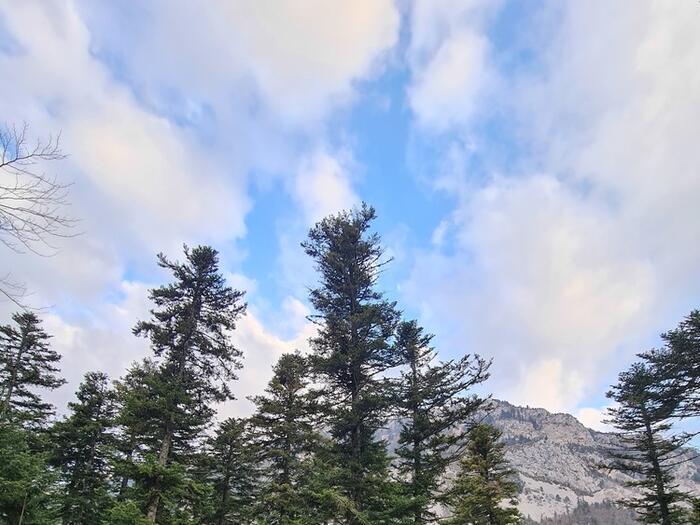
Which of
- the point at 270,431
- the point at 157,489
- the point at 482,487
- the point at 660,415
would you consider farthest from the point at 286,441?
the point at 660,415

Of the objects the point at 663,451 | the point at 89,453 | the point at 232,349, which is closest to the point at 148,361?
the point at 232,349

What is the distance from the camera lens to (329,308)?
18.5m

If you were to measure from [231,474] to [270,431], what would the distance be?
5199 millimetres

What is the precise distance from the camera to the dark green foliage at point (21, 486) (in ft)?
43.1

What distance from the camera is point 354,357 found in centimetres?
1658

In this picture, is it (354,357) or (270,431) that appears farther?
(270,431)

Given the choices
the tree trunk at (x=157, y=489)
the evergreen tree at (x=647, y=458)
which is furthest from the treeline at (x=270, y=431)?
the evergreen tree at (x=647, y=458)

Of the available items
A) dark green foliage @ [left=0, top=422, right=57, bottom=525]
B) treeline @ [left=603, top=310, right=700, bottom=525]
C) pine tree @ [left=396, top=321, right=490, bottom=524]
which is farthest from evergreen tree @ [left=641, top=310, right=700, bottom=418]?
dark green foliage @ [left=0, top=422, right=57, bottom=525]

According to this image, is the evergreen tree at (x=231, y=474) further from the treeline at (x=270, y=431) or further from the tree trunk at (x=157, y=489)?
the tree trunk at (x=157, y=489)

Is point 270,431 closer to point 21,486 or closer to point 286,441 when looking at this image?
point 286,441

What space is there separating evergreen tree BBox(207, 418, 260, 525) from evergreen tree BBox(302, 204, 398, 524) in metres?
9.83

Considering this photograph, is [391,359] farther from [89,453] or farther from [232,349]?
[89,453]

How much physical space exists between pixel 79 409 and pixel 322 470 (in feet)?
55.3

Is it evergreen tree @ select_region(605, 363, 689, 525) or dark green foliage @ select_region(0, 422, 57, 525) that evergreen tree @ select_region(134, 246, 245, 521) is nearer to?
dark green foliage @ select_region(0, 422, 57, 525)
